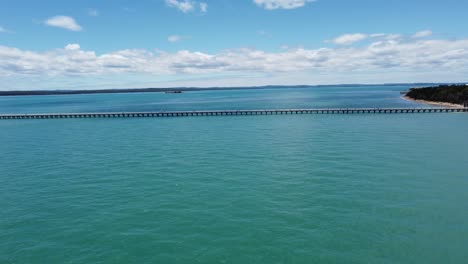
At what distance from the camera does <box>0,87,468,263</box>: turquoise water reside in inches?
669

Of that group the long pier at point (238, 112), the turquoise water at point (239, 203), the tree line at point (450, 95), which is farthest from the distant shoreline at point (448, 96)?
the turquoise water at point (239, 203)

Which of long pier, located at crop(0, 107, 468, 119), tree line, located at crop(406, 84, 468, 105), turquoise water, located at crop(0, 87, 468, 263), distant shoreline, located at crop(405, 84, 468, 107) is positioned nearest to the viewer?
turquoise water, located at crop(0, 87, 468, 263)

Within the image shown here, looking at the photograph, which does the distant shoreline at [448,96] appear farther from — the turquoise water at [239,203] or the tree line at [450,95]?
the turquoise water at [239,203]

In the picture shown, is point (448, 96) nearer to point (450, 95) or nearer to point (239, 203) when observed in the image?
point (450, 95)

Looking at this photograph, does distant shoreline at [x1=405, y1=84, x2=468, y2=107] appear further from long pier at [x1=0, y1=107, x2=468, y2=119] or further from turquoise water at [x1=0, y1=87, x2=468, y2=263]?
turquoise water at [x1=0, y1=87, x2=468, y2=263]

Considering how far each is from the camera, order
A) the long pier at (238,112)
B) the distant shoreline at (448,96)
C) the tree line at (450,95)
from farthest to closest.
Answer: the tree line at (450,95) → the distant shoreline at (448,96) → the long pier at (238,112)

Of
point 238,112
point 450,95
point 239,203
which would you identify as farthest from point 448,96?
point 239,203

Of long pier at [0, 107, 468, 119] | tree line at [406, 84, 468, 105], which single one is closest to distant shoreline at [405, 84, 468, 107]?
tree line at [406, 84, 468, 105]

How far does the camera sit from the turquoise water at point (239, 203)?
55.7 feet

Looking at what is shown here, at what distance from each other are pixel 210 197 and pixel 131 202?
19.5 ft

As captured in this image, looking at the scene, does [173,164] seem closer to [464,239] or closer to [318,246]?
[318,246]

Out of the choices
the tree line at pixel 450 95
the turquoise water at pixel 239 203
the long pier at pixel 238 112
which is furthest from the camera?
the tree line at pixel 450 95

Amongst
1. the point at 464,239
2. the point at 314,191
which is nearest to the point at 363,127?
the point at 314,191

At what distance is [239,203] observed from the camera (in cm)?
2294
